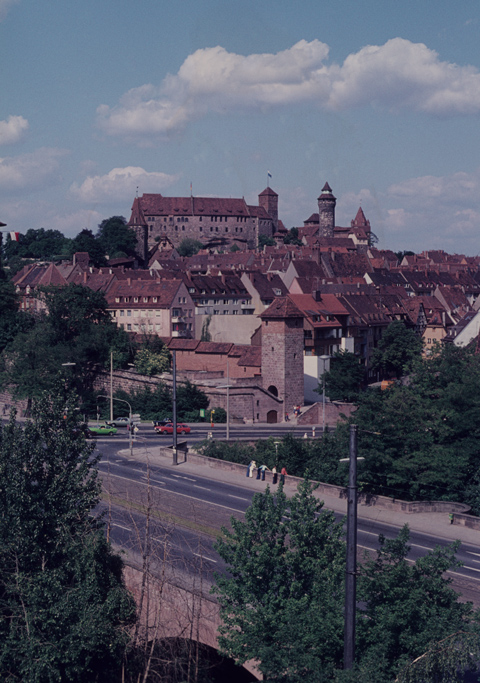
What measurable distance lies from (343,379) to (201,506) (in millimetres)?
35988

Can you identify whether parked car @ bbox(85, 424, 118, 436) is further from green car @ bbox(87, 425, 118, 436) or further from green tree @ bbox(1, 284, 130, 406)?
green tree @ bbox(1, 284, 130, 406)

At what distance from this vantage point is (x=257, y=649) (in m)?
16.3

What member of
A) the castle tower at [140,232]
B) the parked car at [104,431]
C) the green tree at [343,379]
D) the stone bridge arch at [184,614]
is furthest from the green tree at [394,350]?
the castle tower at [140,232]

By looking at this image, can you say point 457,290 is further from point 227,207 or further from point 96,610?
point 96,610

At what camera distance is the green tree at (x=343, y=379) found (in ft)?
213

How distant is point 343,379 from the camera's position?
6500 cm

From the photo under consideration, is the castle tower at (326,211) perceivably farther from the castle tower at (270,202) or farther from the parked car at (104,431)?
the parked car at (104,431)

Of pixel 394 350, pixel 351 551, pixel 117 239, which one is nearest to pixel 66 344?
pixel 394 350

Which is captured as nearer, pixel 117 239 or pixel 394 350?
pixel 394 350

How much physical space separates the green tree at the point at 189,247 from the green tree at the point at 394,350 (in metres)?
87.6

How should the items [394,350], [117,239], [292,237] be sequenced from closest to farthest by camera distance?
[394,350] < [117,239] < [292,237]

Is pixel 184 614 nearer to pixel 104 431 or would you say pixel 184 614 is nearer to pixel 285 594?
pixel 285 594

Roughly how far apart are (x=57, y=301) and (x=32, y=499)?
5333cm

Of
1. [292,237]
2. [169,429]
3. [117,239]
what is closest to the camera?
[169,429]
